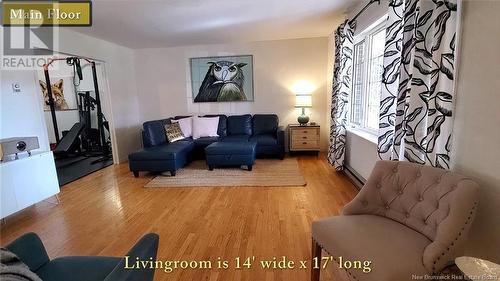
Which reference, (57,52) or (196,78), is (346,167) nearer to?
(196,78)

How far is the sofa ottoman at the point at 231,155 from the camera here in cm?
380

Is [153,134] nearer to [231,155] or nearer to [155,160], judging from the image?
[155,160]

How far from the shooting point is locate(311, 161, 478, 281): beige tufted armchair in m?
1.05

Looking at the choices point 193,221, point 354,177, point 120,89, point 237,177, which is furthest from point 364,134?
point 120,89

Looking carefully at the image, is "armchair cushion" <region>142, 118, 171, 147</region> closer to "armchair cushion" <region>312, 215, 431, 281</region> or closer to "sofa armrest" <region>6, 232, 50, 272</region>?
"sofa armrest" <region>6, 232, 50, 272</region>

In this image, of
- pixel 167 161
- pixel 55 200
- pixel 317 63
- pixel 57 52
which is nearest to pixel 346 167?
pixel 317 63

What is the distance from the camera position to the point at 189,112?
525cm

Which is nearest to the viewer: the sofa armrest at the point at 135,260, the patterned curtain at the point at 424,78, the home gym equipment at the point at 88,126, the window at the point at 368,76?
the sofa armrest at the point at 135,260

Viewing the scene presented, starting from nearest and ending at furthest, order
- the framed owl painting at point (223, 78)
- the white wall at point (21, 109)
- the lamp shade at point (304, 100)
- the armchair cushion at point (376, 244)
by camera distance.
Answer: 1. the armchair cushion at point (376, 244)
2. the white wall at point (21, 109)
3. the lamp shade at point (304, 100)
4. the framed owl painting at point (223, 78)

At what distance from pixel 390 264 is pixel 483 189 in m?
0.67

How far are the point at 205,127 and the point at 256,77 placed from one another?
1.45 meters

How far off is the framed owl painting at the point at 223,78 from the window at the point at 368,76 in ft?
6.88

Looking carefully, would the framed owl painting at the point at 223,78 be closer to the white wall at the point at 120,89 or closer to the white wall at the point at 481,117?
the white wall at the point at 120,89

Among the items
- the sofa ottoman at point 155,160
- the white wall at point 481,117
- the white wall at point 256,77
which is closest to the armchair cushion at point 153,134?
the sofa ottoman at point 155,160
